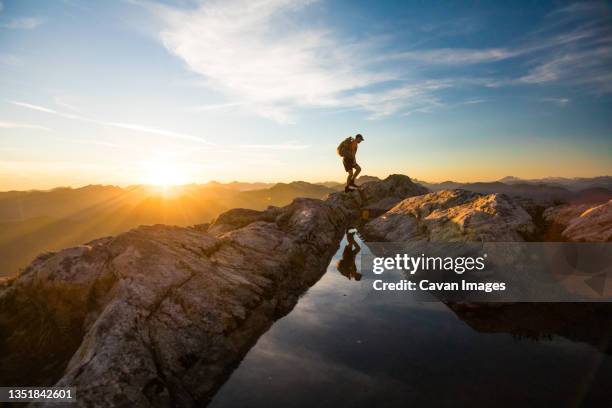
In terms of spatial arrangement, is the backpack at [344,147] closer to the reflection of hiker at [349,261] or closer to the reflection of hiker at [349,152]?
the reflection of hiker at [349,152]

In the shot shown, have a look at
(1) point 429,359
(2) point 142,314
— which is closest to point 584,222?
(1) point 429,359

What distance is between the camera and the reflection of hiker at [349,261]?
1045 cm

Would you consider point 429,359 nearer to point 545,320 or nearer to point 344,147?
point 545,320

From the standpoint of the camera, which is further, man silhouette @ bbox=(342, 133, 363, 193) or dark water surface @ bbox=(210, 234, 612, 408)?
man silhouette @ bbox=(342, 133, 363, 193)

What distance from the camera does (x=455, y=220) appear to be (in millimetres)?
10891

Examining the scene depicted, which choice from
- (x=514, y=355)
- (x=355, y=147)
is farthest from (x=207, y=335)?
(x=355, y=147)

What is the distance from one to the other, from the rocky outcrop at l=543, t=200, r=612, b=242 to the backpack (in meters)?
12.7

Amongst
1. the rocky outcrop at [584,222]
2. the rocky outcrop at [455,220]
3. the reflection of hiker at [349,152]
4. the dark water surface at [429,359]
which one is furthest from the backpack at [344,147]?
the dark water surface at [429,359]

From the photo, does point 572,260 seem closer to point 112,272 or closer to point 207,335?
point 207,335

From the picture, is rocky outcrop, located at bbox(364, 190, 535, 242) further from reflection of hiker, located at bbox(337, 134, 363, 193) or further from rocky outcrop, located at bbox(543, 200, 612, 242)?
reflection of hiker, located at bbox(337, 134, 363, 193)

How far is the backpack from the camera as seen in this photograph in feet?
70.4

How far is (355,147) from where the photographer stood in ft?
71.3

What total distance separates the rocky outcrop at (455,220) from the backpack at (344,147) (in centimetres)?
627

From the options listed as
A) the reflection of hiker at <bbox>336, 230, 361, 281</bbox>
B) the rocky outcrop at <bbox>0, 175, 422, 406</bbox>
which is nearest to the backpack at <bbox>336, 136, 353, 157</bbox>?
the reflection of hiker at <bbox>336, 230, 361, 281</bbox>
